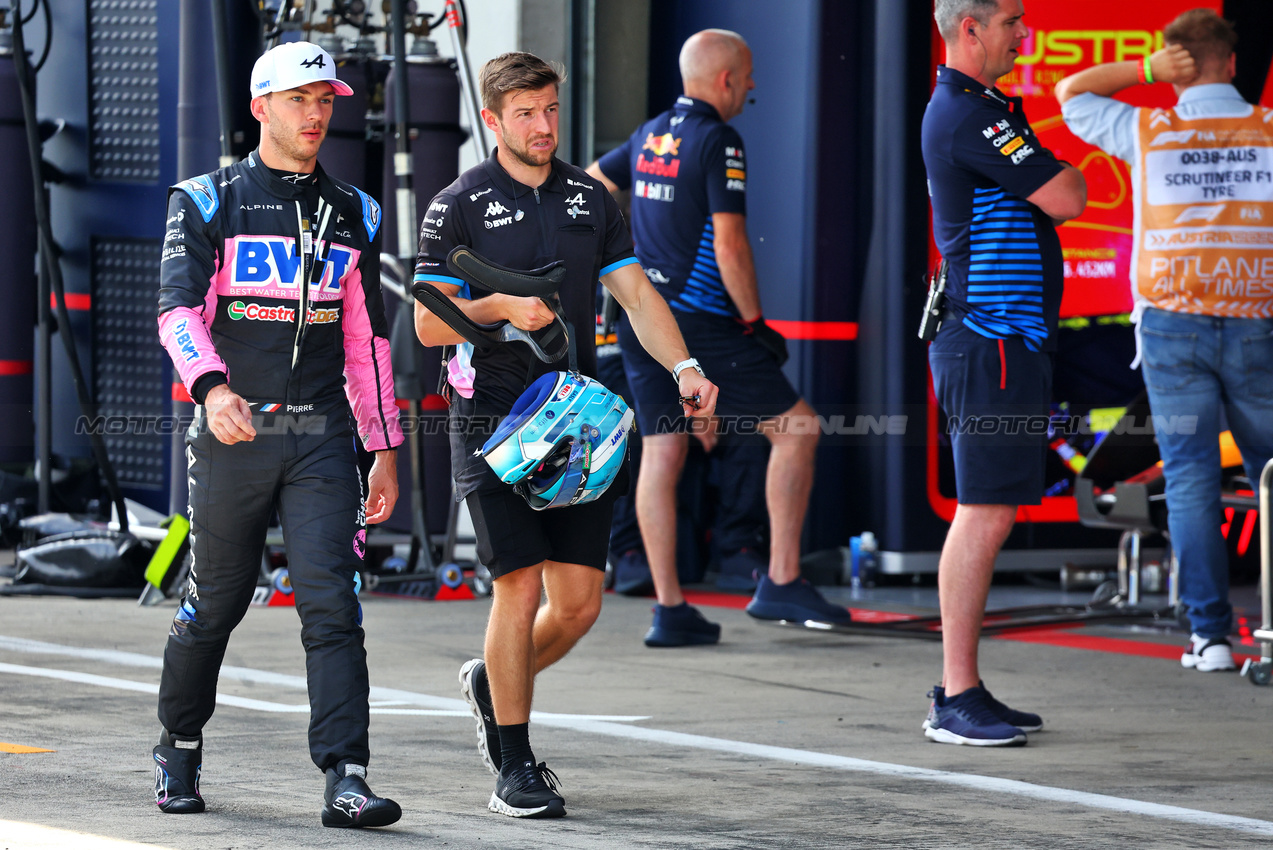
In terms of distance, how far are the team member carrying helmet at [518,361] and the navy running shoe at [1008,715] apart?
129cm

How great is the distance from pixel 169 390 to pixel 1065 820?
700cm

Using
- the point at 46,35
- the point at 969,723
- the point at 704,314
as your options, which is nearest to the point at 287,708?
the point at 969,723

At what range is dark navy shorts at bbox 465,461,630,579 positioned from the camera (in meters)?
4.61

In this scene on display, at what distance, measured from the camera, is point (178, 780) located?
4496 mm

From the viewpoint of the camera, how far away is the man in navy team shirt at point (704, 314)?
762 cm

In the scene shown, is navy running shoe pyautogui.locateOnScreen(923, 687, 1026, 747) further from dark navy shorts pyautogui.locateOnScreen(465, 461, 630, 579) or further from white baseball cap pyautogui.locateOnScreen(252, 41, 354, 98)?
white baseball cap pyautogui.locateOnScreen(252, 41, 354, 98)

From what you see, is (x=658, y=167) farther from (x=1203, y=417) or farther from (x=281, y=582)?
(x=281, y=582)

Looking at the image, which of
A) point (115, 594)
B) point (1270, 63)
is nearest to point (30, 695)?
point (115, 594)

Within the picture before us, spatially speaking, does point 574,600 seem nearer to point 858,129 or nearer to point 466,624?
point 466,624

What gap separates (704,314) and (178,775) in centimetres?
375

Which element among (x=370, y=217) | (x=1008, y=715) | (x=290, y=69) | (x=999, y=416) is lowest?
(x=1008, y=715)

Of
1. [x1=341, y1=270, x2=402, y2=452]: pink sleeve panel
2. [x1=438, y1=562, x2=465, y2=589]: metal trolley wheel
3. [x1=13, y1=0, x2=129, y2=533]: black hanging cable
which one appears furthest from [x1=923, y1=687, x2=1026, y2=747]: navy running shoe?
[x1=13, y1=0, x2=129, y2=533]: black hanging cable

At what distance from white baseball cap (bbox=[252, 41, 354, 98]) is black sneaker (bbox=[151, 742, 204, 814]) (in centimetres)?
157

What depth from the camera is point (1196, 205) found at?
6.98m
